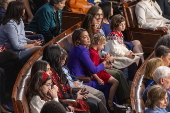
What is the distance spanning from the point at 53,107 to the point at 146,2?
4589mm

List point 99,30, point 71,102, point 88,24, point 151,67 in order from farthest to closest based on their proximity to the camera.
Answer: point 99,30
point 88,24
point 151,67
point 71,102

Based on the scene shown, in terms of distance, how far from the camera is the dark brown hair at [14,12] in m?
5.52

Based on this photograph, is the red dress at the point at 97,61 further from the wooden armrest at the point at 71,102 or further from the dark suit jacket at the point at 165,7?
the dark suit jacket at the point at 165,7

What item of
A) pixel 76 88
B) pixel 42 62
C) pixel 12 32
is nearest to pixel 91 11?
pixel 12 32

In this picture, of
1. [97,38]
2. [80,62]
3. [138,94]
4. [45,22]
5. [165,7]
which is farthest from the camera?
[165,7]

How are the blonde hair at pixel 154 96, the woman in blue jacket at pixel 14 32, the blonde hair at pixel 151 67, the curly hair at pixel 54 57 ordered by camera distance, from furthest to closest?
the woman in blue jacket at pixel 14 32
the blonde hair at pixel 151 67
the curly hair at pixel 54 57
the blonde hair at pixel 154 96

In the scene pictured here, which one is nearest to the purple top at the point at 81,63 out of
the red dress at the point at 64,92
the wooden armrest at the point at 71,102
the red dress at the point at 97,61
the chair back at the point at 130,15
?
the red dress at the point at 97,61

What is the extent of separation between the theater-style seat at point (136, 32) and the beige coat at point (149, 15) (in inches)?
2.9

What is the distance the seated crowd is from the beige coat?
21mm

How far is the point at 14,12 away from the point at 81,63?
979mm

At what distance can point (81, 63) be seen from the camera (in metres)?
5.30

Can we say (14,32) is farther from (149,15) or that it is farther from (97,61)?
(149,15)

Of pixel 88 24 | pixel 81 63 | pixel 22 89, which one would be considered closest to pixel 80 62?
pixel 81 63

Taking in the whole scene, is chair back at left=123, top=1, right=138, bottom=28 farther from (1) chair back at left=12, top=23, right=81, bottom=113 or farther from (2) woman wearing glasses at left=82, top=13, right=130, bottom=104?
(1) chair back at left=12, top=23, right=81, bottom=113
